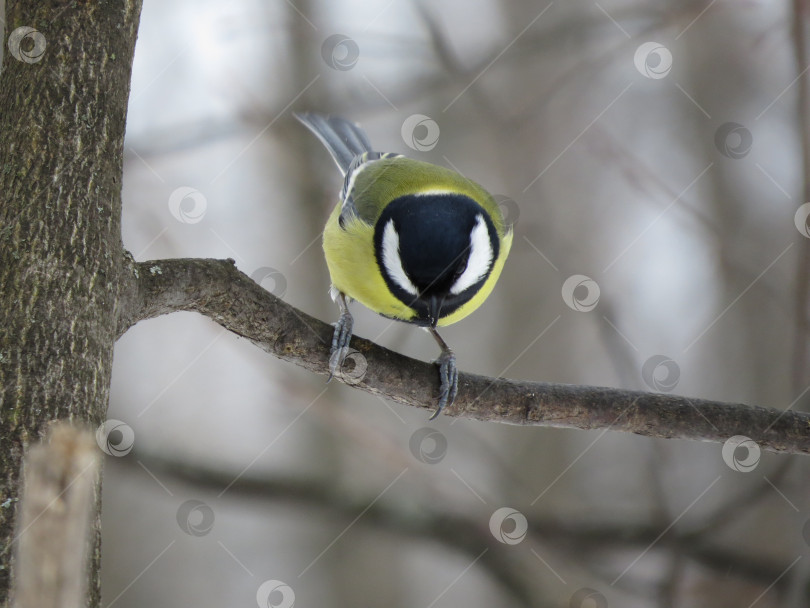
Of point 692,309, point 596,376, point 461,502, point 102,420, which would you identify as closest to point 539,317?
point 596,376

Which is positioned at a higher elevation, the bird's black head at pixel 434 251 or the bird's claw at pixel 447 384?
the bird's black head at pixel 434 251

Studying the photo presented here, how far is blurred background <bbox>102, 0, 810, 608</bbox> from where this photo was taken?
8.13 feet

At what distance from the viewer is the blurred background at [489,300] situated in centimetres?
248

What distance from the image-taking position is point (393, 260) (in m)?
1.55

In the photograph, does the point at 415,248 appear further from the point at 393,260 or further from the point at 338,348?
the point at 338,348

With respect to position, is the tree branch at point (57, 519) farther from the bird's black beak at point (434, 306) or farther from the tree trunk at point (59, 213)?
the bird's black beak at point (434, 306)

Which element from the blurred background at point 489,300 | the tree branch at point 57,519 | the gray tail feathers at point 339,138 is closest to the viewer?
the tree branch at point 57,519

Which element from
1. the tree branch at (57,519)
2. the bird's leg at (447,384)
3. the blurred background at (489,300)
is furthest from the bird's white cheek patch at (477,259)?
the blurred background at (489,300)

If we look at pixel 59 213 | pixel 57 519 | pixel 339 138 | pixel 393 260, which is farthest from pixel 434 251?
pixel 339 138

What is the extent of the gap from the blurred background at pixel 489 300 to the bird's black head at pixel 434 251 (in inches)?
36.9

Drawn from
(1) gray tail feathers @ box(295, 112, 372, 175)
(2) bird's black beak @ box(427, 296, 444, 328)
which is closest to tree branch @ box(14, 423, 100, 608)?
(2) bird's black beak @ box(427, 296, 444, 328)

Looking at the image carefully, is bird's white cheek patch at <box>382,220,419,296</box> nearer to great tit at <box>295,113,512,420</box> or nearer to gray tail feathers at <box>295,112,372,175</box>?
great tit at <box>295,113,512,420</box>

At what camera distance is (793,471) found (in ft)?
8.09

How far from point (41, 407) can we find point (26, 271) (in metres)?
→ 0.17
